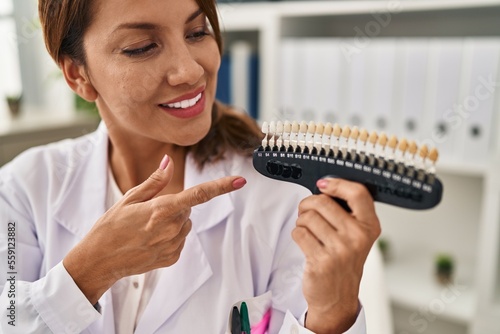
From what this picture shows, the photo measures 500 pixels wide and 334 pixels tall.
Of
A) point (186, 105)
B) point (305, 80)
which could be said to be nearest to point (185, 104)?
point (186, 105)

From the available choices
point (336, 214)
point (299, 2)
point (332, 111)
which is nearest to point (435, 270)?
point (332, 111)

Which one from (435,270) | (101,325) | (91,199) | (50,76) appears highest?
(50,76)

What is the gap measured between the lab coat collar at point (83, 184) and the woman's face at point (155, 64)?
0.33 feet

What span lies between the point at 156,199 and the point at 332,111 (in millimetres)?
570

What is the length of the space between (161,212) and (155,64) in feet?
0.45

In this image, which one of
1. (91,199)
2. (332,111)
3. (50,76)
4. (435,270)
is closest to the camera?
(91,199)

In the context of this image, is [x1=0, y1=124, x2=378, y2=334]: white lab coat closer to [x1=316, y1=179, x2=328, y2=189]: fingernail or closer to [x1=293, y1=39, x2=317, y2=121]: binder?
[x1=316, y1=179, x2=328, y2=189]: fingernail

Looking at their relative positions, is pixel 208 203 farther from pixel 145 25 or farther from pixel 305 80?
pixel 305 80

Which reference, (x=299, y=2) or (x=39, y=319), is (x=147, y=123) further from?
(x=299, y=2)

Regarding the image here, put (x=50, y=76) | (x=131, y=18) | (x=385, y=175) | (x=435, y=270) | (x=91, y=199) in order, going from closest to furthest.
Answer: (x=385, y=175), (x=131, y=18), (x=91, y=199), (x=50, y=76), (x=435, y=270)

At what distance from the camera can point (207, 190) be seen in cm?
37

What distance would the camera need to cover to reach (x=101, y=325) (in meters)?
0.47

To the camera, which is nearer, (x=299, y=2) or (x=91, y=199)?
(x=91, y=199)

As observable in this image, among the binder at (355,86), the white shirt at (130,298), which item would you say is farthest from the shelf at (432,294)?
the white shirt at (130,298)
